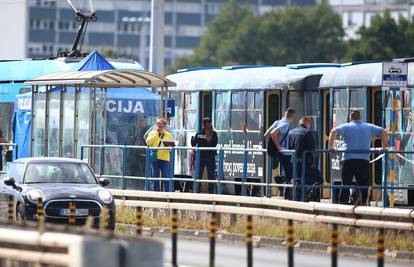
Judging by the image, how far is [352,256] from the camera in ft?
74.8

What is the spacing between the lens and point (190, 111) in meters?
39.8

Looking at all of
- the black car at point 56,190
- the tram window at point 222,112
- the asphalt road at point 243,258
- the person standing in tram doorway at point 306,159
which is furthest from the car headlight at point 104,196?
the tram window at point 222,112

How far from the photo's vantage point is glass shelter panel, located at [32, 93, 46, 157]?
32.8 metres

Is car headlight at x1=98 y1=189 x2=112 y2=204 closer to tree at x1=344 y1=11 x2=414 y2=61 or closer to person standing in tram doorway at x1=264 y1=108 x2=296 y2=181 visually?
person standing in tram doorway at x1=264 y1=108 x2=296 y2=181

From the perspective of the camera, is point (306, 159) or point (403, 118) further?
point (403, 118)

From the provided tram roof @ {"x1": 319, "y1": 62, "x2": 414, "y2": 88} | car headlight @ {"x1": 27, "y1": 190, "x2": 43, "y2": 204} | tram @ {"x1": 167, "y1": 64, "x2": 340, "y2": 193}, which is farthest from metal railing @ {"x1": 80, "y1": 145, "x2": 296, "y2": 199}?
car headlight @ {"x1": 27, "y1": 190, "x2": 43, "y2": 204}

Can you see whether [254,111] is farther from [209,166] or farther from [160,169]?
[209,166]

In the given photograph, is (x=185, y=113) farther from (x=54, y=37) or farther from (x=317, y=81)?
(x=54, y=37)

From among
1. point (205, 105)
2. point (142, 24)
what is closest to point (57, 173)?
point (205, 105)

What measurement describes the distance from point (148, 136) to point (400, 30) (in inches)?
2970

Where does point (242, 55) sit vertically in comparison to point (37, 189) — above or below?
above

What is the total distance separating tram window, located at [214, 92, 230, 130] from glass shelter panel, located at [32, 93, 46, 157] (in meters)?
6.05

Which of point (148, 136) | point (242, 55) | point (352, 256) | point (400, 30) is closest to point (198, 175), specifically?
point (148, 136)

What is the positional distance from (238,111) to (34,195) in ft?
43.5
